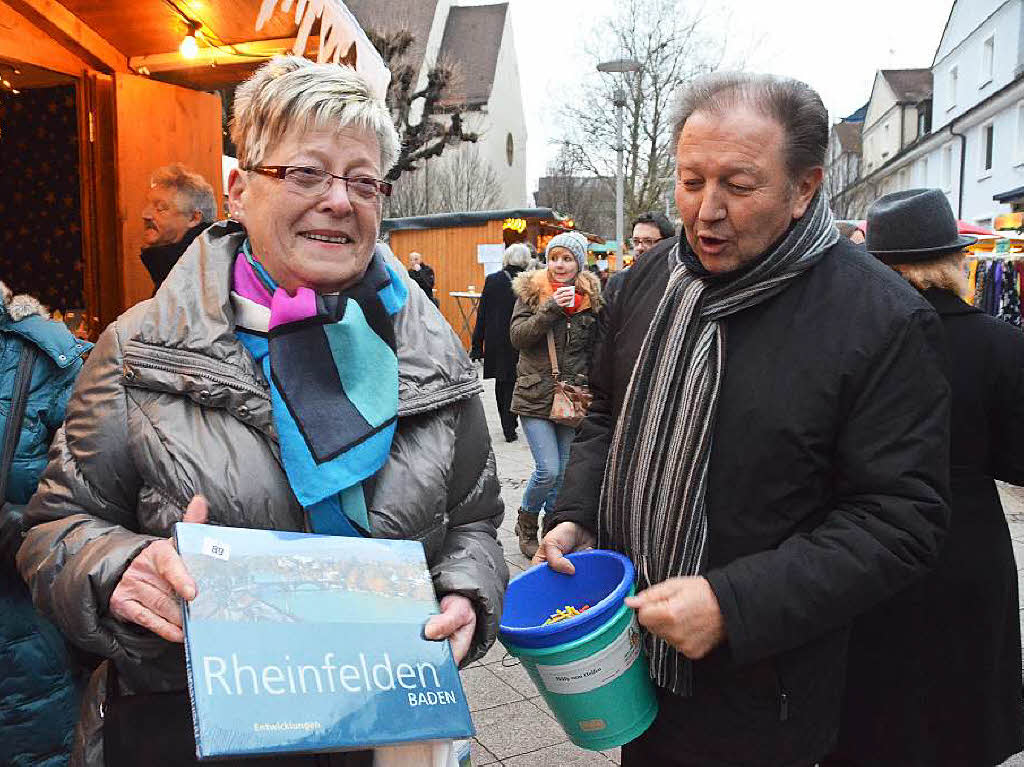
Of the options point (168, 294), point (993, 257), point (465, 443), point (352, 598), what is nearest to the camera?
point (352, 598)

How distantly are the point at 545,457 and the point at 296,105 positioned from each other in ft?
14.2

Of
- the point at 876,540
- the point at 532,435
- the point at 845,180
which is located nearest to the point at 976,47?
the point at 845,180

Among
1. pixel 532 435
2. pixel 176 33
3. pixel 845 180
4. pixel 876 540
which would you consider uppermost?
pixel 845 180

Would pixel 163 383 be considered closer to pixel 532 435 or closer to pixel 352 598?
pixel 352 598

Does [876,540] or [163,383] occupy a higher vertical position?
[163,383]

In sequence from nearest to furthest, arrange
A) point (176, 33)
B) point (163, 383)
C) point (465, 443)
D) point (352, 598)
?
point (352, 598)
point (163, 383)
point (465, 443)
point (176, 33)

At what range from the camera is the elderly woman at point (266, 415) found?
4.79 ft

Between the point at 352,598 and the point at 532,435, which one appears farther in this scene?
the point at 532,435

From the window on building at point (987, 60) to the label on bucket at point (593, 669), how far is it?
32.5m

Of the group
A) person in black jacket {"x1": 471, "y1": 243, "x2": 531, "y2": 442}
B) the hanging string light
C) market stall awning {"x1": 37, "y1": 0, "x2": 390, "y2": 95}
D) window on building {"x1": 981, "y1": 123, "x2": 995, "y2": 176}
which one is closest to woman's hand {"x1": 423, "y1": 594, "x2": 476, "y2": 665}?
market stall awning {"x1": 37, "y1": 0, "x2": 390, "y2": 95}

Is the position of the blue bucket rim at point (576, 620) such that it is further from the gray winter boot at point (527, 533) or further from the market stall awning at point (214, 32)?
the gray winter boot at point (527, 533)

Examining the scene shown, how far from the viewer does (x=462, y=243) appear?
63.4 ft

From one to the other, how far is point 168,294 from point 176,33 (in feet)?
13.5

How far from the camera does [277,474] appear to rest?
151 cm
